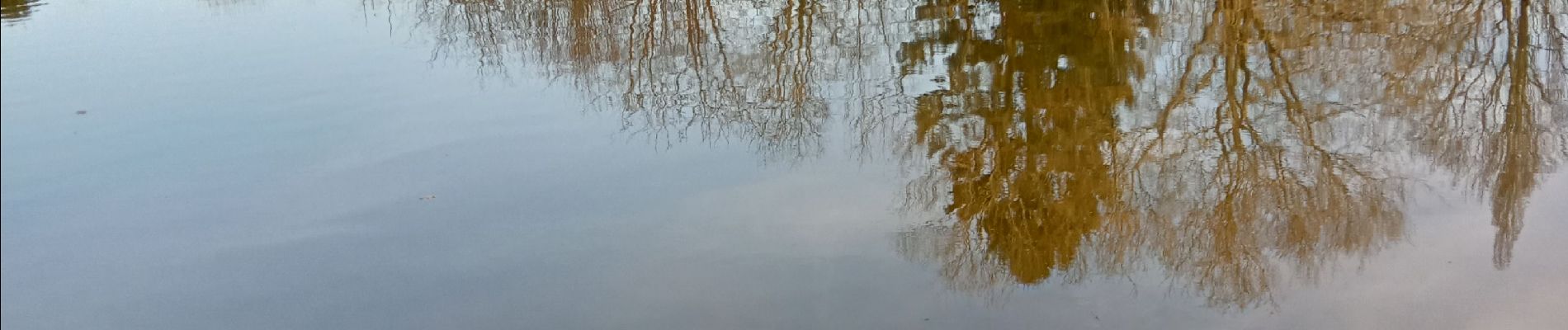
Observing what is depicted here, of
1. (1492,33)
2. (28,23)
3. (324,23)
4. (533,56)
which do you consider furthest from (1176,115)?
(28,23)

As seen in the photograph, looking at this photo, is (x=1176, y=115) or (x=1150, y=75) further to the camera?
(x=1150, y=75)

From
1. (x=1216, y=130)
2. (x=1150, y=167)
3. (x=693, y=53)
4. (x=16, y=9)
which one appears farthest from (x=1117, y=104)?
(x=16, y=9)

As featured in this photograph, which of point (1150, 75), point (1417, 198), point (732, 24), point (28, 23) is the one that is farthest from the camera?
point (28, 23)

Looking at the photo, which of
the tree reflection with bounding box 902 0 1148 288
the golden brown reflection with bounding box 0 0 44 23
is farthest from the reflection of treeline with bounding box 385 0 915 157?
the golden brown reflection with bounding box 0 0 44 23

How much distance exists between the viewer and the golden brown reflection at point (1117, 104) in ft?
20.7

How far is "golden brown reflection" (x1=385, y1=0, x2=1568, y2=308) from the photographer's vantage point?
6.31m

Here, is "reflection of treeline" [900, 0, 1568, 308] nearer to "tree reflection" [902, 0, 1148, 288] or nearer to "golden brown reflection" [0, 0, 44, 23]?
"tree reflection" [902, 0, 1148, 288]

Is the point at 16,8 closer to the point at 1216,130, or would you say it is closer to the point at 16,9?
the point at 16,9

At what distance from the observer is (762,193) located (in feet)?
22.6

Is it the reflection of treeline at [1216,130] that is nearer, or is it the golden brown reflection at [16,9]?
the reflection of treeline at [1216,130]

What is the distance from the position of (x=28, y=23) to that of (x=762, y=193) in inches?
308

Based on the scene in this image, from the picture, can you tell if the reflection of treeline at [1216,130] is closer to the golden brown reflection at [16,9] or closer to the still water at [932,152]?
the still water at [932,152]

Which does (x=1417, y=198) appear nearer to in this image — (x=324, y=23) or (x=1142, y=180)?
(x=1142, y=180)

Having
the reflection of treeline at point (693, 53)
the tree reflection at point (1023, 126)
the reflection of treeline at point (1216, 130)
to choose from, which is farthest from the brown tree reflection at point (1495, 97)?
the reflection of treeline at point (693, 53)
